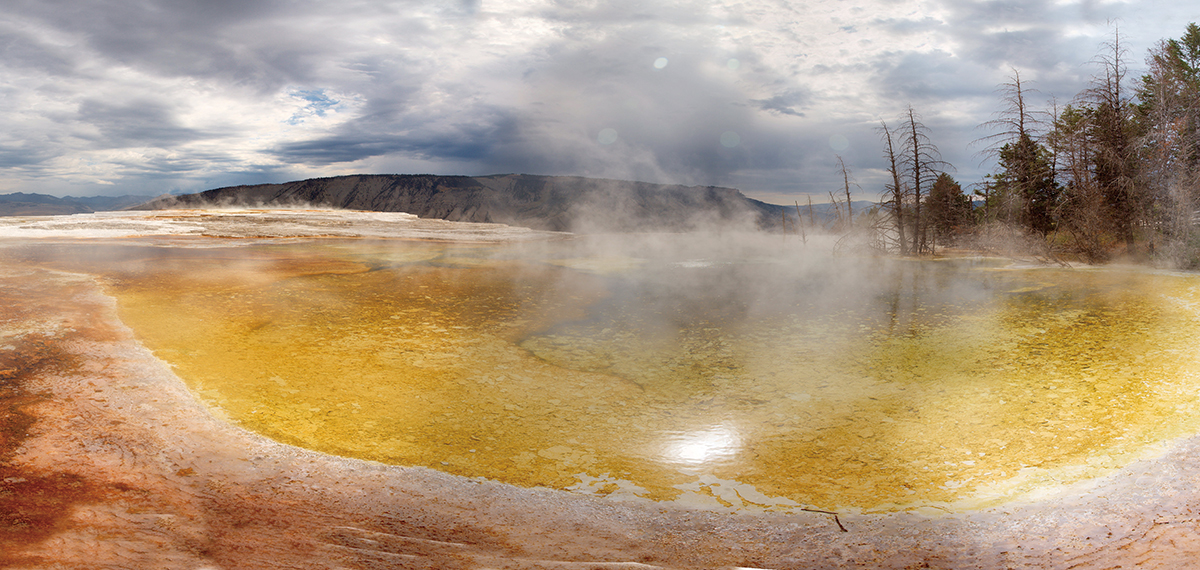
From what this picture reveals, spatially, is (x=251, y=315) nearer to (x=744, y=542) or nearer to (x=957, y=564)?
(x=744, y=542)

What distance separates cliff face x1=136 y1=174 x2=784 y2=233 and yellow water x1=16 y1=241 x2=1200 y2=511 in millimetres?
88805

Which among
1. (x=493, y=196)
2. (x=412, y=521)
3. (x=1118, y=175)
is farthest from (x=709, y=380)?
(x=493, y=196)

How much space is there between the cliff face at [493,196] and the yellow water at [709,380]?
8881 cm

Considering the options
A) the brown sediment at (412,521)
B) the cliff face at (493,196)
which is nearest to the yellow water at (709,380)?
the brown sediment at (412,521)

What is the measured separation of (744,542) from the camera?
349cm

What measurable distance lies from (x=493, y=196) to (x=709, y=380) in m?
123

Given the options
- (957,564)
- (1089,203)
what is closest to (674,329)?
(957,564)

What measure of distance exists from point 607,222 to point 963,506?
65.7 m

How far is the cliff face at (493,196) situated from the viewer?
106 m

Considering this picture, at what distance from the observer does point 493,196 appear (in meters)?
126

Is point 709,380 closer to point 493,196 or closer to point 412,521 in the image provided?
point 412,521

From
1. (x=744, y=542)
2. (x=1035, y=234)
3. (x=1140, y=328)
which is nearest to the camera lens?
(x=744, y=542)

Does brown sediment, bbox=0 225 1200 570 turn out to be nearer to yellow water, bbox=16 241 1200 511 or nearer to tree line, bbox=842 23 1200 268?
yellow water, bbox=16 241 1200 511

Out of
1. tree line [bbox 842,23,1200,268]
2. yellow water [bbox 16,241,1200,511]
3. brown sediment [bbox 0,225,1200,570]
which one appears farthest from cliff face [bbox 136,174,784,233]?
brown sediment [bbox 0,225,1200,570]
